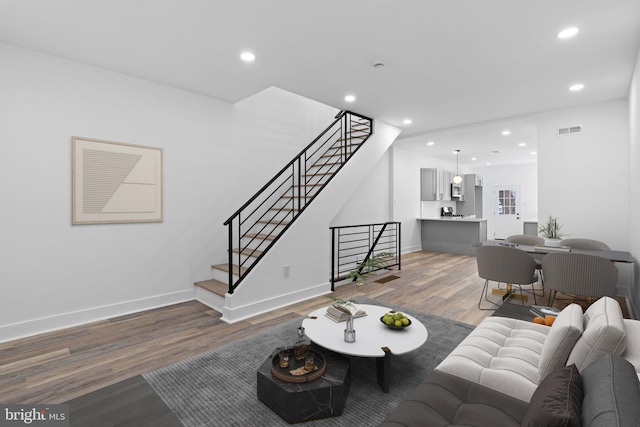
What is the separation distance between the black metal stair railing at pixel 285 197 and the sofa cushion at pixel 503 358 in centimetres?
261

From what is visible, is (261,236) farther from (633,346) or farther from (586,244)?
(586,244)

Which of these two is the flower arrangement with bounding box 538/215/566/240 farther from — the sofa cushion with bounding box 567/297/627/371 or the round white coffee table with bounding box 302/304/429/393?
the sofa cushion with bounding box 567/297/627/371

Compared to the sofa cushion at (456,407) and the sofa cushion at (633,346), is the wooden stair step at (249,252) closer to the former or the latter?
the sofa cushion at (456,407)

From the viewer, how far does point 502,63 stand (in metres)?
Result: 3.41

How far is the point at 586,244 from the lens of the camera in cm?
432

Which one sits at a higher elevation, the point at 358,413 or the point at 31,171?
the point at 31,171

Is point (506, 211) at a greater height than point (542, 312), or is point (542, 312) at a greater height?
point (506, 211)

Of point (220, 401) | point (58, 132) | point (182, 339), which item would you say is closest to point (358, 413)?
point (220, 401)

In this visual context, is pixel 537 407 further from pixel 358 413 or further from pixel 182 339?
pixel 182 339

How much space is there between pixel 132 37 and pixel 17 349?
3.10 m

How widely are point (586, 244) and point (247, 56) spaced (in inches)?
197

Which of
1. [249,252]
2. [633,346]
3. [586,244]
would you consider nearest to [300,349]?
[633,346]

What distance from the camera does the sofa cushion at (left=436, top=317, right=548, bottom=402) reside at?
64.4 inches

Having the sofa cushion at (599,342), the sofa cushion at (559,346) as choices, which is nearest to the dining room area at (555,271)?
the sofa cushion at (559,346)
